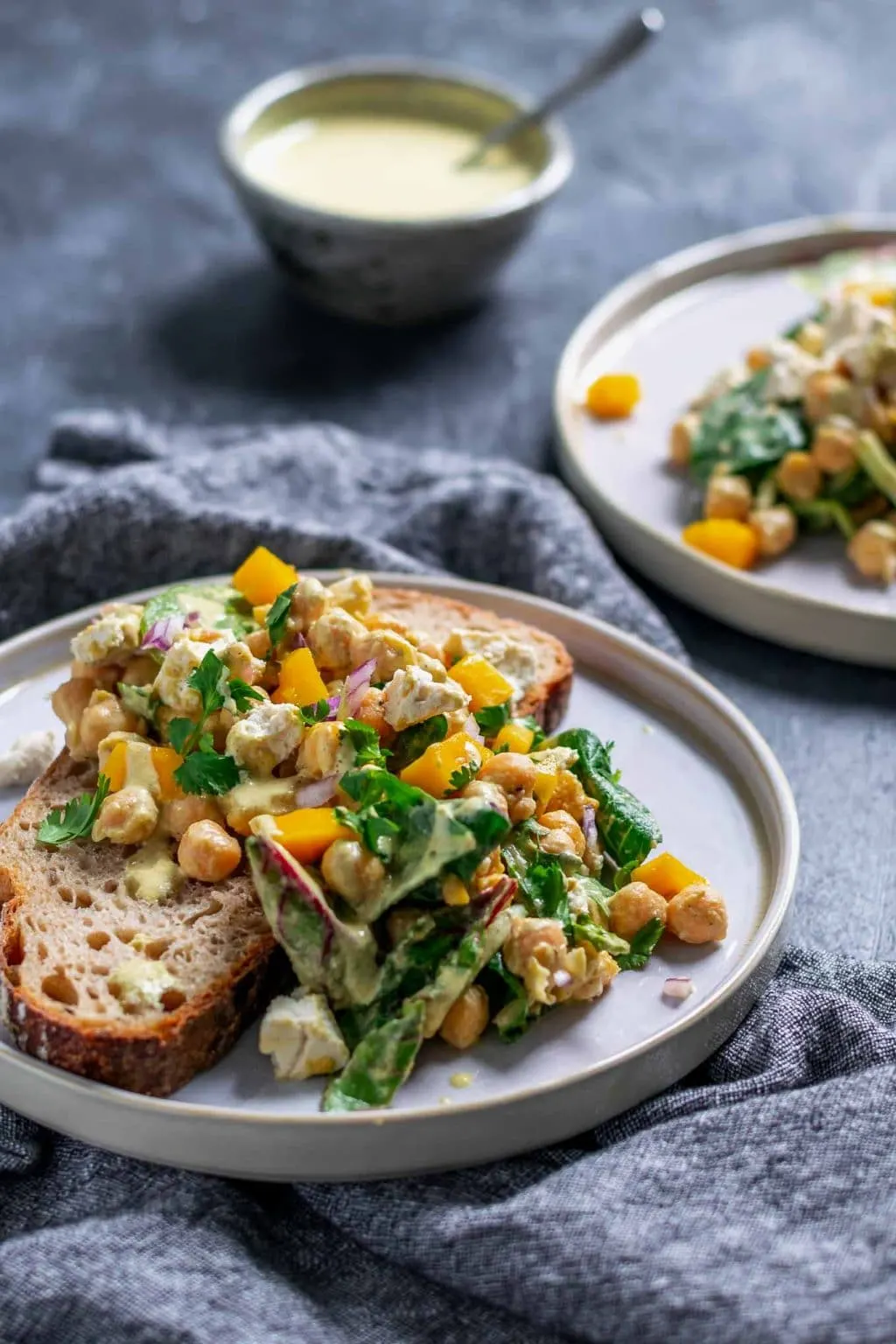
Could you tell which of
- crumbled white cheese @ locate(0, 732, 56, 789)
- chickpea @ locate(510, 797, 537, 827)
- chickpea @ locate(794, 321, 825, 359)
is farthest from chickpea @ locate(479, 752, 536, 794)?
chickpea @ locate(794, 321, 825, 359)

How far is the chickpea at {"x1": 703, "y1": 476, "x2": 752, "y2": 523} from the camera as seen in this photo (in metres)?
4.08

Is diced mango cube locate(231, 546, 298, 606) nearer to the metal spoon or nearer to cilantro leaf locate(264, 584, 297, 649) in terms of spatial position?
cilantro leaf locate(264, 584, 297, 649)

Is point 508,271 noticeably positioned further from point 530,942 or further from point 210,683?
point 530,942

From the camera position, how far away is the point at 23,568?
3971mm

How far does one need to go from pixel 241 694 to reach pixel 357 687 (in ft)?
0.66

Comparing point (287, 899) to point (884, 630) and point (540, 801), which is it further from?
point (884, 630)

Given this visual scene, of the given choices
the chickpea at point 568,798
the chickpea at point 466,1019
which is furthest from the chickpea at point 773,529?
the chickpea at point 466,1019

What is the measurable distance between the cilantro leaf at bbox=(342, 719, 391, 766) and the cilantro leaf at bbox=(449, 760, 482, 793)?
13cm

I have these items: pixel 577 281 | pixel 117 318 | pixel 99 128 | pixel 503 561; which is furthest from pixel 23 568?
pixel 99 128

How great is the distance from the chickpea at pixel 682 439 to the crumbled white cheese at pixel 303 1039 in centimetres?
221

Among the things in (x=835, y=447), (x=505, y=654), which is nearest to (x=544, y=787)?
(x=505, y=654)

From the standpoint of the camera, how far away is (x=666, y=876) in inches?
115

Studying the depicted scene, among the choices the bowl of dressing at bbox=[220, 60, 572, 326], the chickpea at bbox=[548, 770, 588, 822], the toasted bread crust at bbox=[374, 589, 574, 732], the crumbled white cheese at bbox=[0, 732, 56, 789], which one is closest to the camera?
the chickpea at bbox=[548, 770, 588, 822]

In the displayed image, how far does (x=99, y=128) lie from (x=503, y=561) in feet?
10.2
